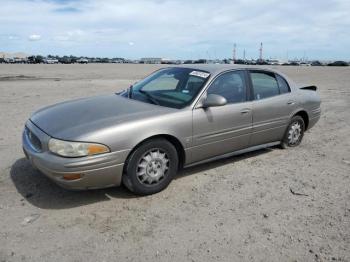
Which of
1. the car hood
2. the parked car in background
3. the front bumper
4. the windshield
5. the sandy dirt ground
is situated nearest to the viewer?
the sandy dirt ground

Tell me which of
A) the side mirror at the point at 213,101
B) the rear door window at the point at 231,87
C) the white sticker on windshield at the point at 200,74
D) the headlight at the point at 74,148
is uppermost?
the white sticker on windshield at the point at 200,74

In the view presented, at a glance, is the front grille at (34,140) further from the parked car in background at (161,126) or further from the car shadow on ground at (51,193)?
the car shadow on ground at (51,193)

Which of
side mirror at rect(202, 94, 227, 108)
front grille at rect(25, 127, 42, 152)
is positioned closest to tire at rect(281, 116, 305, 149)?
side mirror at rect(202, 94, 227, 108)

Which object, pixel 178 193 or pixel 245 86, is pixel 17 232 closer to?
pixel 178 193

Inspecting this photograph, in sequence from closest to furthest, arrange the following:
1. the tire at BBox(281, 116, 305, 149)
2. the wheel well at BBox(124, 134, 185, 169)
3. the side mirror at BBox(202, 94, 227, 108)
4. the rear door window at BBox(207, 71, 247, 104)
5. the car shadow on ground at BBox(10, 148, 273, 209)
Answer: the car shadow on ground at BBox(10, 148, 273, 209) < the wheel well at BBox(124, 134, 185, 169) < the side mirror at BBox(202, 94, 227, 108) < the rear door window at BBox(207, 71, 247, 104) < the tire at BBox(281, 116, 305, 149)

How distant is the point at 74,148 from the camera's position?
369cm

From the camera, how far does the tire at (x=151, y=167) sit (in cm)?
404

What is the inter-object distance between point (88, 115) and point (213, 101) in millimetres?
1597

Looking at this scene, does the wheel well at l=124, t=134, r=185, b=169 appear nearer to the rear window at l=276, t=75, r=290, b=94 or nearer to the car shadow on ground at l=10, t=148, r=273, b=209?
the car shadow on ground at l=10, t=148, r=273, b=209

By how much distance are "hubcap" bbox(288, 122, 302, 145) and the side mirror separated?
2149 mm

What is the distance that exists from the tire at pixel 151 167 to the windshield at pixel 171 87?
667 mm

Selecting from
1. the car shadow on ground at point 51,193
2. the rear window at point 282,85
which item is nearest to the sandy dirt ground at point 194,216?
the car shadow on ground at point 51,193

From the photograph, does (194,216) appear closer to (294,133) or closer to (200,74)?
(200,74)

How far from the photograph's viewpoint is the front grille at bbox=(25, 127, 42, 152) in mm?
4022
